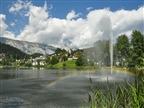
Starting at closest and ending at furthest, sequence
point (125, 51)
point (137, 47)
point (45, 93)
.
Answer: point (45, 93), point (137, 47), point (125, 51)

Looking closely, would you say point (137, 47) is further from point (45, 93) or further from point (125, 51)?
point (45, 93)

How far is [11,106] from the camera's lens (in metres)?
17.1

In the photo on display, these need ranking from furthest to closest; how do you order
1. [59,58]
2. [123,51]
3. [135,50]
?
1. [59,58]
2. [123,51]
3. [135,50]

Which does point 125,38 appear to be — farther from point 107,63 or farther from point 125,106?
point 125,106

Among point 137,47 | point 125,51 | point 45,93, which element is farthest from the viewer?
point 125,51

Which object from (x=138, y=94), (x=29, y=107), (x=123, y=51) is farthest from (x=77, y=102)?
(x=123, y=51)

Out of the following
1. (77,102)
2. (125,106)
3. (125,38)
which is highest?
(125,38)

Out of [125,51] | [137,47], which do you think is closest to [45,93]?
[137,47]

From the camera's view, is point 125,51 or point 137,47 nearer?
point 137,47

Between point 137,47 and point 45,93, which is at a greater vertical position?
point 137,47

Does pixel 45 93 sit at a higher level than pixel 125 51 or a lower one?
lower

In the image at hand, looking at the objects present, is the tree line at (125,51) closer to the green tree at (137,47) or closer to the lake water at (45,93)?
the green tree at (137,47)

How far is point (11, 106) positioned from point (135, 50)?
59594 millimetres

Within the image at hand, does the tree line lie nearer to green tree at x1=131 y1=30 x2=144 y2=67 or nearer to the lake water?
green tree at x1=131 y1=30 x2=144 y2=67
